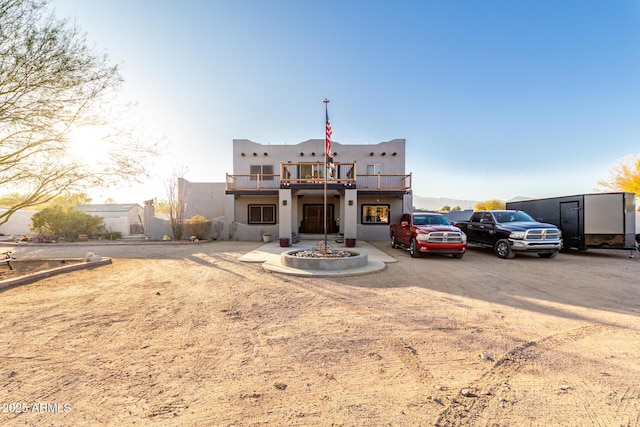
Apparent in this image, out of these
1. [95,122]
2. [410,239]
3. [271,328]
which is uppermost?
[95,122]

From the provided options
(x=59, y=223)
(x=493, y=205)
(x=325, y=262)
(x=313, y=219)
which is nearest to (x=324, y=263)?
(x=325, y=262)

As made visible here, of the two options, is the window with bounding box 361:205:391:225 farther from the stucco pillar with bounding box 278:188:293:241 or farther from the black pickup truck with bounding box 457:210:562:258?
the black pickup truck with bounding box 457:210:562:258

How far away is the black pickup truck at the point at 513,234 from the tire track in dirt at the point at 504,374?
636cm

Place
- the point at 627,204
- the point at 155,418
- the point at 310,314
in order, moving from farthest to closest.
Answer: the point at 627,204 < the point at 310,314 < the point at 155,418

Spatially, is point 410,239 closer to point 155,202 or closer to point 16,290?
point 16,290

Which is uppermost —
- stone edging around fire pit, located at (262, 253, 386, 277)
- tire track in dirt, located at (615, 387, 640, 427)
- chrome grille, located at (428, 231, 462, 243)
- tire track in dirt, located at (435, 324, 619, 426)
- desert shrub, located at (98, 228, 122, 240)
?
chrome grille, located at (428, 231, 462, 243)

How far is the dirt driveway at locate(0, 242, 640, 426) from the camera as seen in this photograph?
2.32 metres

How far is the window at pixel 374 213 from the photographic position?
17922 millimetres

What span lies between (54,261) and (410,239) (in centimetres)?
1308

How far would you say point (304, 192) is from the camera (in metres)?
15.9

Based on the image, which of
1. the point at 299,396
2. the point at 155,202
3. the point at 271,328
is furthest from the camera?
the point at 155,202

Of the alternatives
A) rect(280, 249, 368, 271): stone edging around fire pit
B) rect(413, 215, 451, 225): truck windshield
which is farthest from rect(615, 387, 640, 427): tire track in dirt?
rect(413, 215, 451, 225): truck windshield

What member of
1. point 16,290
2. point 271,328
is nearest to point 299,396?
point 271,328

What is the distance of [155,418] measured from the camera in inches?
87.3
